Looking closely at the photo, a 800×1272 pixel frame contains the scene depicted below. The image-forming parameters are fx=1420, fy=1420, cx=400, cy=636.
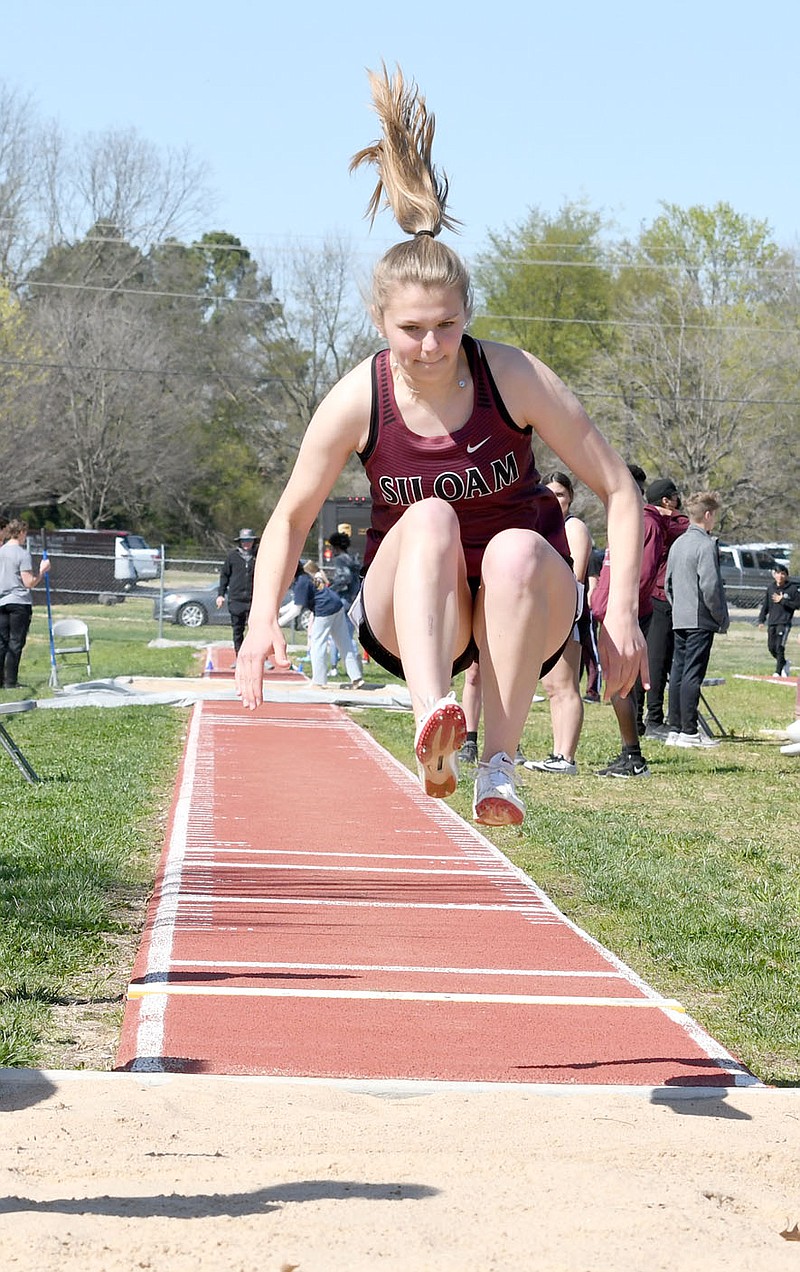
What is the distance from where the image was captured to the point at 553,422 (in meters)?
4.18

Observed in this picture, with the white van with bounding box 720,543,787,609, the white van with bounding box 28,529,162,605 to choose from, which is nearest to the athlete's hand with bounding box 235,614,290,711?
the white van with bounding box 28,529,162,605

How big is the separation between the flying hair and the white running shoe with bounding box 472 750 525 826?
5.36ft

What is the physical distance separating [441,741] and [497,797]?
0.38 meters

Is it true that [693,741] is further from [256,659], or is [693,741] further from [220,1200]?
[220,1200]

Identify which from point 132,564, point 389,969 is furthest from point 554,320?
point 389,969

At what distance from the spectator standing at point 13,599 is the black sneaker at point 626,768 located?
8886 millimetres

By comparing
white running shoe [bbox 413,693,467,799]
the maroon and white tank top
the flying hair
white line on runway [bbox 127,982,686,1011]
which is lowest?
white line on runway [bbox 127,982,686,1011]

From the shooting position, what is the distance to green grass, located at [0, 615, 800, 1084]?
5.31m

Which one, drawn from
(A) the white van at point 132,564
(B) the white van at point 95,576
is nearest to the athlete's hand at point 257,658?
(B) the white van at point 95,576

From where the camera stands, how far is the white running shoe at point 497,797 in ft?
13.9

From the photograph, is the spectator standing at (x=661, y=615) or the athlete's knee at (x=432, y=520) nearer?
the athlete's knee at (x=432, y=520)

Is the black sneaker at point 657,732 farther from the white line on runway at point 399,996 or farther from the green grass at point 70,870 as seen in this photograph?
the white line on runway at point 399,996

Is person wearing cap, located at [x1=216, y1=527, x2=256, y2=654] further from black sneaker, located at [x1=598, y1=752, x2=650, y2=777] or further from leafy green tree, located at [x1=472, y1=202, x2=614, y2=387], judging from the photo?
leafy green tree, located at [x1=472, y1=202, x2=614, y2=387]

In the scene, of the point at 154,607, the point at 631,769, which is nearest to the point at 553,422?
the point at 631,769
